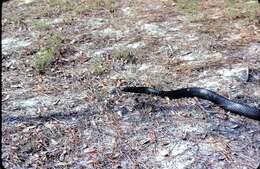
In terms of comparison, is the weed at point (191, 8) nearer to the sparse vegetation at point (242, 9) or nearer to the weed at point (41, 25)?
the sparse vegetation at point (242, 9)

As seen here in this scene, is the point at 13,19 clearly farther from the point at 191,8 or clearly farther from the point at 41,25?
the point at 191,8

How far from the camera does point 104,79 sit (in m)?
4.08

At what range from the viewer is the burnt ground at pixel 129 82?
3068 millimetres

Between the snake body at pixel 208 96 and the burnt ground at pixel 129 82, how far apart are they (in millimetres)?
54

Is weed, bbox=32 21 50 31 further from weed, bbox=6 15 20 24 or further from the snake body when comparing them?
the snake body

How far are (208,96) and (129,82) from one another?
2.45 ft

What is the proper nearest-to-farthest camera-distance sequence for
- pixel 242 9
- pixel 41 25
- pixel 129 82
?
Result: pixel 129 82 < pixel 242 9 < pixel 41 25

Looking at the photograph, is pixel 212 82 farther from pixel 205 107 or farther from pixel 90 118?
pixel 90 118

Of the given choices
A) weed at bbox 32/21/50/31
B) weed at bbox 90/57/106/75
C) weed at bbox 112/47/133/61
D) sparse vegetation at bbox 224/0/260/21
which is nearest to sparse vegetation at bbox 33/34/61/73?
weed at bbox 32/21/50/31

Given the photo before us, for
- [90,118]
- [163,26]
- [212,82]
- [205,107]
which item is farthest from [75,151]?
[163,26]

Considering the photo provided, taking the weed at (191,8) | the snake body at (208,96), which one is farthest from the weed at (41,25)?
the snake body at (208,96)

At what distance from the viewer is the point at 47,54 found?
15.2 feet

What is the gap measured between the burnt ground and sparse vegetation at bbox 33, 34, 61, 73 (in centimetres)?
3

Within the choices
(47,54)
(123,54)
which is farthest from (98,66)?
(47,54)
